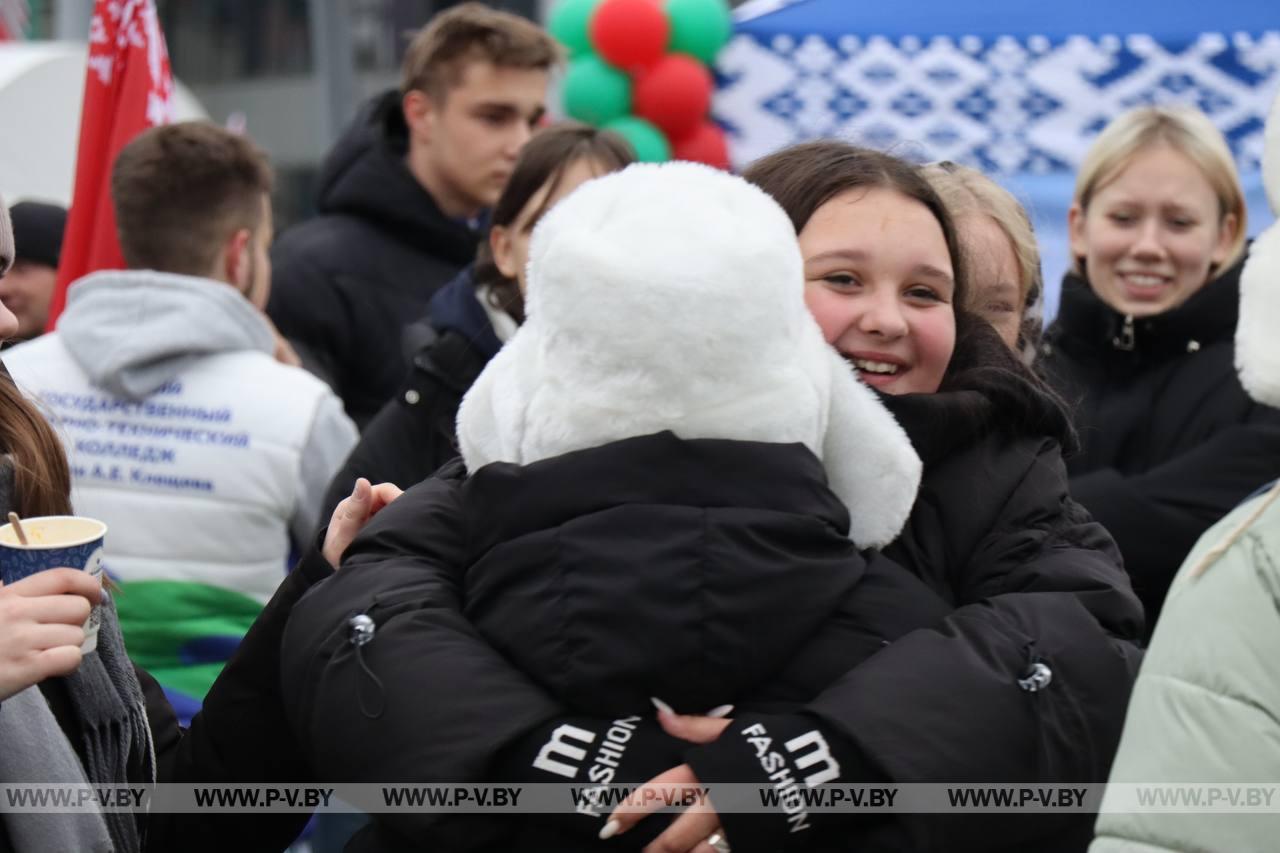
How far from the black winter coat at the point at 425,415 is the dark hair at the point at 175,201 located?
639mm

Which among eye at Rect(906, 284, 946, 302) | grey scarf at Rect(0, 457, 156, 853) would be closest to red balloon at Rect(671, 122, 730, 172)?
eye at Rect(906, 284, 946, 302)

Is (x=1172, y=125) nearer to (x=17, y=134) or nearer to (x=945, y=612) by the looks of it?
(x=945, y=612)

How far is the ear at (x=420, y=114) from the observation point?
183 inches

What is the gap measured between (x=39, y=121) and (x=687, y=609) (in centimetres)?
523

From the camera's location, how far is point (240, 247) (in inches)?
144

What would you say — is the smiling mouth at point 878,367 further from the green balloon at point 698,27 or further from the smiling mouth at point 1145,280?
the green balloon at point 698,27

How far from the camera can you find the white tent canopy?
5.75 meters

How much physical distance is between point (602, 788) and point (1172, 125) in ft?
9.46

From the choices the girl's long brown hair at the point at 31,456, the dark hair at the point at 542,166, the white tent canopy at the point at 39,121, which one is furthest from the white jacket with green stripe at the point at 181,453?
the white tent canopy at the point at 39,121

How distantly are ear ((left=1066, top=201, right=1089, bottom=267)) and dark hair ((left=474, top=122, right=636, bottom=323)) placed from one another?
1204 millimetres

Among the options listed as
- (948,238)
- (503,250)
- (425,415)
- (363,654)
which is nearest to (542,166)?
(503,250)

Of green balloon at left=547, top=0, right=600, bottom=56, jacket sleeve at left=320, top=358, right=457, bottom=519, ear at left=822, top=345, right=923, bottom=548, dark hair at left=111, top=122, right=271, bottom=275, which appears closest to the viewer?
ear at left=822, top=345, right=923, bottom=548

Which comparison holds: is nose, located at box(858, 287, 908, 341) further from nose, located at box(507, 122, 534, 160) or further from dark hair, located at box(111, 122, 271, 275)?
nose, located at box(507, 122, 534, 160)

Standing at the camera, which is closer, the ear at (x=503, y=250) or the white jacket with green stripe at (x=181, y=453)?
the white jacket with green stripe at (x=181, y=453)
